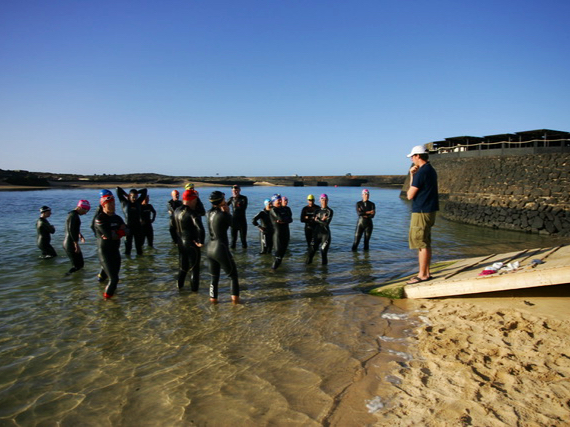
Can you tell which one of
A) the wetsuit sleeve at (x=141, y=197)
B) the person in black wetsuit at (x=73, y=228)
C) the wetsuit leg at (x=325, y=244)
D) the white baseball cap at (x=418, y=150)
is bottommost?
the wetsuit leg at (x=325, y=244)

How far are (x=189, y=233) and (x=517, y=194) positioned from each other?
18.6m

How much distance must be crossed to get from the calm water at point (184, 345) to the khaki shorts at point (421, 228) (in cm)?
118

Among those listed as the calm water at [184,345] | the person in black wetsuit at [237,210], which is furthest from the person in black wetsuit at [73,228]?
the person in black wetsuit at [237,210]

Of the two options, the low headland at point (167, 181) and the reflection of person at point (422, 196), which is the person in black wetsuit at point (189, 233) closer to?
the reflection of person at point (422, 196)

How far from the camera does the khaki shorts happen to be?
5859mm

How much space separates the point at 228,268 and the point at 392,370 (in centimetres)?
329

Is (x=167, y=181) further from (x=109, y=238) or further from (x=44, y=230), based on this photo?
(x=109, y=238)

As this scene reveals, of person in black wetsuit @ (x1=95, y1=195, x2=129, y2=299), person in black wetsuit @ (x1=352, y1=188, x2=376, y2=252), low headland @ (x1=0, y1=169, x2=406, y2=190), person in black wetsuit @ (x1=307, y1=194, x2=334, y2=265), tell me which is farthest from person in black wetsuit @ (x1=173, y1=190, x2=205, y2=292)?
low headland @ (x1=0, y1=169, x2=406, y2=190)

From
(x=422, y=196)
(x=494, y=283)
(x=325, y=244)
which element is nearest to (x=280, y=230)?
(x=325, y=244)

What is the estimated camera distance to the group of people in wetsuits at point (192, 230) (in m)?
6.40

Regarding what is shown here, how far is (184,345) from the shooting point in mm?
4895

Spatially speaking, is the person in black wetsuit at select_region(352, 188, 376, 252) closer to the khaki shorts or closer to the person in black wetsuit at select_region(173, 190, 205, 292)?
the khaki shorts

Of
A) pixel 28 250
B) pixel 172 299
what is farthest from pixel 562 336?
pixel 28 250

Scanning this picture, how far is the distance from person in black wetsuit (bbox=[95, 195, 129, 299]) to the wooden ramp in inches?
217
